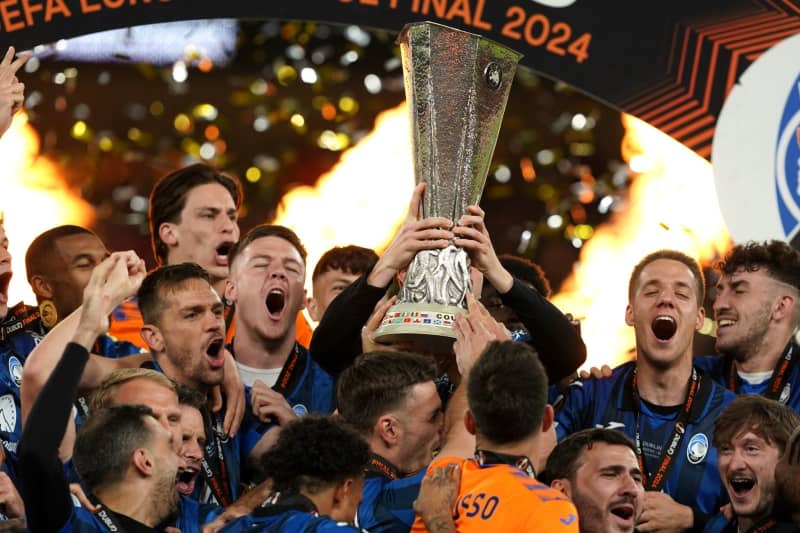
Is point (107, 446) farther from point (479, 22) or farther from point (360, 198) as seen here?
point (360, 198)

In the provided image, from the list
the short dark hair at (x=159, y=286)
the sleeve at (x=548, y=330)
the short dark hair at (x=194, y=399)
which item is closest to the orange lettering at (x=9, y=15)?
the short dark hair at (x=159, y=286)

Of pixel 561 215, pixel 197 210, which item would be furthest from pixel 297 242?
pixel 561 215

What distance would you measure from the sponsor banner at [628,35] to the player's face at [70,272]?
4.29 ft

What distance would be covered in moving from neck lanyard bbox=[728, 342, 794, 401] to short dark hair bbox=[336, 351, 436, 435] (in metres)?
1.52

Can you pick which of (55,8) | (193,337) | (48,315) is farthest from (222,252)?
(55,8)

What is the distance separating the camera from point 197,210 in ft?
17.9

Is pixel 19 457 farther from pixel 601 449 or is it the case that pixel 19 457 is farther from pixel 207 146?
A: pixel 207 146

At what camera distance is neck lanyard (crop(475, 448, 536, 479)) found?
3338 millimetres

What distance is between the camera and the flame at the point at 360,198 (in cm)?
729

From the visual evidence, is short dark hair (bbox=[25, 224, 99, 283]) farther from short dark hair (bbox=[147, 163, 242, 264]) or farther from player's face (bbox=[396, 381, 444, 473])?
player's face (bbox=[396, 381, 444, 473])

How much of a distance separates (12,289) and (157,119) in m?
1.06

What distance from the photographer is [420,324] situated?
411 cm

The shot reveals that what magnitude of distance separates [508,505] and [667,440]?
1.53 meters

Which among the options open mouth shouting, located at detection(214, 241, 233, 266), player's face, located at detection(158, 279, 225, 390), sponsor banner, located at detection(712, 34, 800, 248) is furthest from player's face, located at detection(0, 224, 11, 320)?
sponsor banner, located at detection(712, 34, 800, 248)
